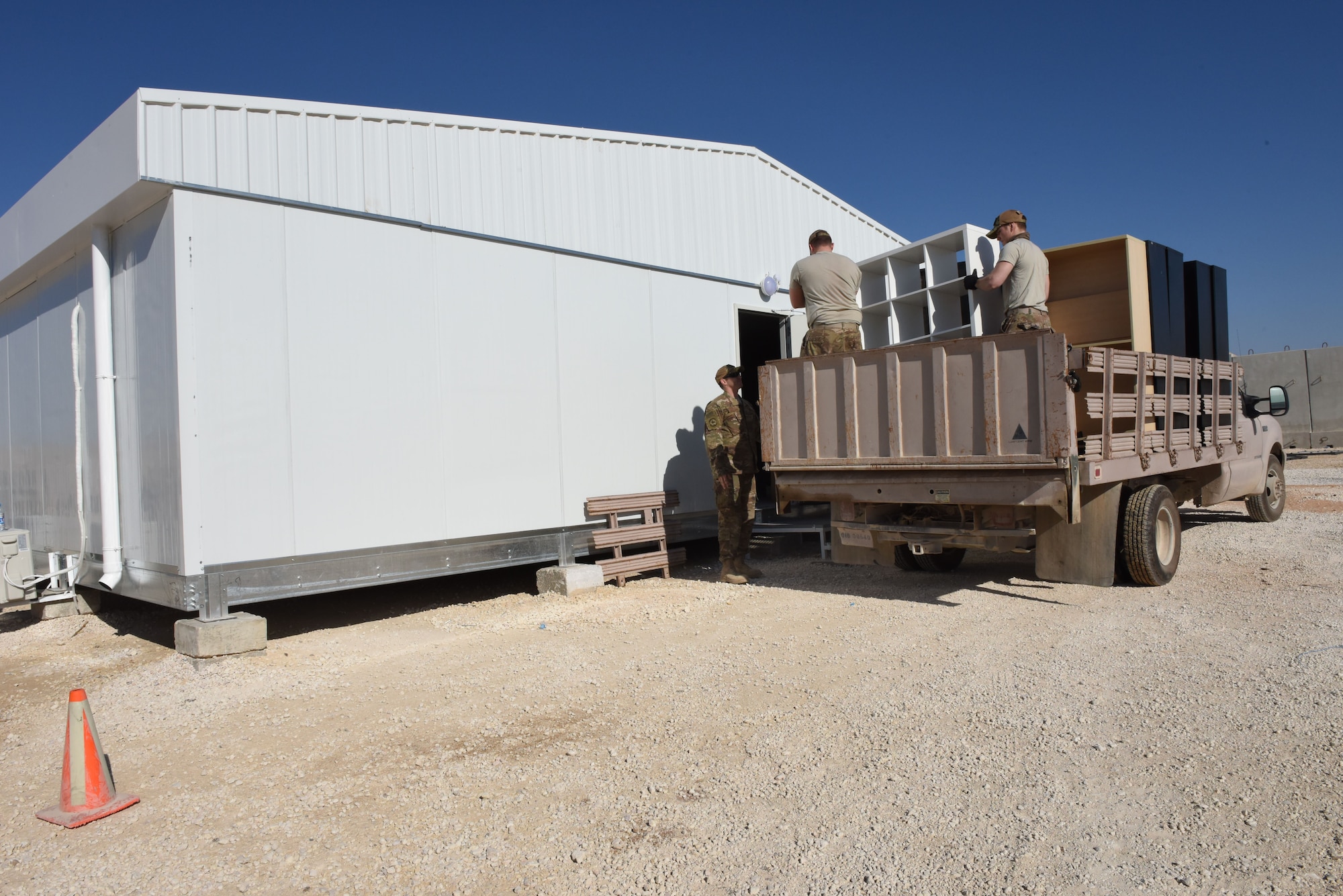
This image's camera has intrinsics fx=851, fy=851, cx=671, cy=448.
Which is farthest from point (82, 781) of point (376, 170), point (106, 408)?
point (376, 170)

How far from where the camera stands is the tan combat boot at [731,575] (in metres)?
8.60

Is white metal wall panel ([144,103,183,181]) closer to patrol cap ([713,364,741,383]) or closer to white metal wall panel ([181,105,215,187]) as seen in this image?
white metal wall panel ([181,105,215,187])

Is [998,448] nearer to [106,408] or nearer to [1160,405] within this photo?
[1160,405]

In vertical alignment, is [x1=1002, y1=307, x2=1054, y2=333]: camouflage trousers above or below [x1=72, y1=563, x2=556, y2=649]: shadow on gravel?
above

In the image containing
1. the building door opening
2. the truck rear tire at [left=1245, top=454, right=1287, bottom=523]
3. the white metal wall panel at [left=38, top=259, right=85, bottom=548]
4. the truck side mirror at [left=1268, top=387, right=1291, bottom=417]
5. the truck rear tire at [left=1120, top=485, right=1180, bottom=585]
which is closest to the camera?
the truck rear tire at [left=1120, top=485, right=1180, bottom=585]

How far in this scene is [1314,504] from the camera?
12297 mm

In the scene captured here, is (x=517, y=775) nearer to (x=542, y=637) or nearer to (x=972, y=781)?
(x=972, y=781)

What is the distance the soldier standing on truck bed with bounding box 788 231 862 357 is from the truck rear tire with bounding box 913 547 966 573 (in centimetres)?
215

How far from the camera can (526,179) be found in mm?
8492

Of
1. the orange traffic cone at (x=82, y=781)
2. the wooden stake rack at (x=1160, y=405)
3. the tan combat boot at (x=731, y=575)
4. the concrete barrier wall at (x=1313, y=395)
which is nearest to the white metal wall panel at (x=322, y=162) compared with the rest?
the orange traffic cone at (x=82, y=781)

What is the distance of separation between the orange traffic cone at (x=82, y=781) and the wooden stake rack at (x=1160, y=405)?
603 centimetres

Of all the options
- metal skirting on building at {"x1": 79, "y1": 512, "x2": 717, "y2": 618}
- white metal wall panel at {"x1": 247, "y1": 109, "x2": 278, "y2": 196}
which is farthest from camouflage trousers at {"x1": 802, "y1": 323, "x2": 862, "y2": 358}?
white metal wall panel at {"x1": 247, "y1": 109, "x2": 278, "y2": 196}

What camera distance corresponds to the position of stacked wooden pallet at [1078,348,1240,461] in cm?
614

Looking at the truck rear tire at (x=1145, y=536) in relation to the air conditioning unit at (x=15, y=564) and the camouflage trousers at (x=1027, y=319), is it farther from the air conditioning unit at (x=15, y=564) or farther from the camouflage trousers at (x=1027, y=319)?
the air conditioning unit at (x=15, y=564)
